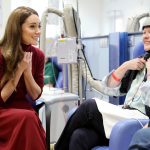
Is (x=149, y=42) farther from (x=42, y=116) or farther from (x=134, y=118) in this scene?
(x=42, y=116)

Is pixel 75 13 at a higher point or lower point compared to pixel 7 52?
higher

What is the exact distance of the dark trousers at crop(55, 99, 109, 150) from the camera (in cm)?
180

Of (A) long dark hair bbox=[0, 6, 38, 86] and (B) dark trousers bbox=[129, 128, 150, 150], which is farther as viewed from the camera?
(A) long dark hair bbox=[0, 6, 38, 86]

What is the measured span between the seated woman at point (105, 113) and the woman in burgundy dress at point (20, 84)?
0.19 m

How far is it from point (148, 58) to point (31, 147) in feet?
3.35

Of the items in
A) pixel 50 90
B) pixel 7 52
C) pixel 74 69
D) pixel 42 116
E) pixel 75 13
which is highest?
pixel 75 13

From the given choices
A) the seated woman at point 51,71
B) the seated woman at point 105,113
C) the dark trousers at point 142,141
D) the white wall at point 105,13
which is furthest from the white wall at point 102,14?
the dark trousers at point 142,141

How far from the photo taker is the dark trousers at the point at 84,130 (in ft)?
5.90

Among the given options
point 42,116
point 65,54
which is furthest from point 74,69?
point 42,116

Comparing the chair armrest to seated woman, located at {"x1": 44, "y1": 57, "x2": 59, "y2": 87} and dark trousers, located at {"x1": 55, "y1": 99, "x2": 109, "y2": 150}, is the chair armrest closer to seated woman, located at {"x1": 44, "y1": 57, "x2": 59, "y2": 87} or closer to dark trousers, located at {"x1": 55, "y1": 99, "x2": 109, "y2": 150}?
dark trousers, located at {"x1": 55, "y1": 99, "x2": 109, "y2": 150}

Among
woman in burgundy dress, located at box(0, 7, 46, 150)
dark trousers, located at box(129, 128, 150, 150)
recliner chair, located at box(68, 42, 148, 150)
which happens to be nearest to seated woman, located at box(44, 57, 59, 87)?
woman in burgundy dress, located at box(0, 7, 46, 150)

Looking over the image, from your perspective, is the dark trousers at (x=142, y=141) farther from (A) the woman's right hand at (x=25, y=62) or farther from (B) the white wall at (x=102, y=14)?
(B) the white wall at (x=102, y=14)

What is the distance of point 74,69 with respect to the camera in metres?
2.82

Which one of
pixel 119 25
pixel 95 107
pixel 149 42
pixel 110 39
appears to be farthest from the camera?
pixel 119 25
